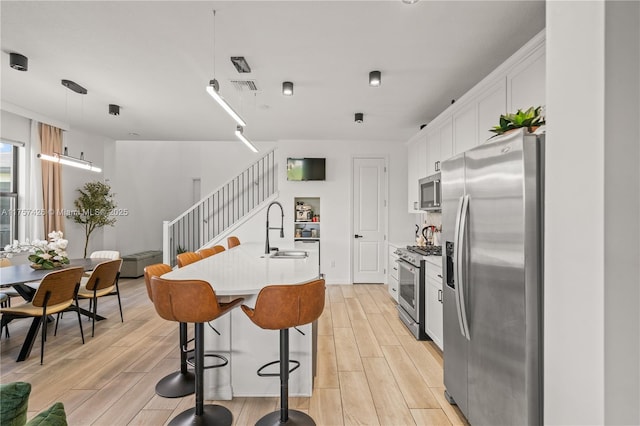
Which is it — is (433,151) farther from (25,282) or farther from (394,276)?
(25,282)

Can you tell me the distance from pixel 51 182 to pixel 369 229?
5537 mm

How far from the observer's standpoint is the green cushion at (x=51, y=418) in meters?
0.81

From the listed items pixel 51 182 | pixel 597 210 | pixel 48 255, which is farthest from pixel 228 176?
pixel 597 210

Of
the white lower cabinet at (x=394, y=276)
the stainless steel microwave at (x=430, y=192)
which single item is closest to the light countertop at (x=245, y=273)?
the stainless steel microwave at (x=430, y=192)

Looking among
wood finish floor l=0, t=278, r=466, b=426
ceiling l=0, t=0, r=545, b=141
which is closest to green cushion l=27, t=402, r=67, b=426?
wood finish floor l=0, t=278, r=466, b=426

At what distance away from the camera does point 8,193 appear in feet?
16.1

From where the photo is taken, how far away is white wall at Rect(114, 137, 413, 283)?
21.3 feet

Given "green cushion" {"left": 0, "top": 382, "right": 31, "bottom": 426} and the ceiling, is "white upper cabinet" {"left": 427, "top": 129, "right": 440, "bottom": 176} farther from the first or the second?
"green cushion" {"left": 0, "top": 382, "right": 31, "bottom": 426}

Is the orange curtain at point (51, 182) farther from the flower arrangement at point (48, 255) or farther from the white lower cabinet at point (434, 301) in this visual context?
the white lower cabinet at point (434, 301)

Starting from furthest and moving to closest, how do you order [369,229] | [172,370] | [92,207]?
[369,229]
[92,207]
[172,370]

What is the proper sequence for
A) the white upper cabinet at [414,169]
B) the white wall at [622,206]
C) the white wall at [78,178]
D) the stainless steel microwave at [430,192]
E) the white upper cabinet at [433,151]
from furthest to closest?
the white wall at [78,178]
the white upper cabinet at [414,169]
the white upper cabinet at [433,151]
the stainless steel microwave at [430,192]
the white wall at [622,206]

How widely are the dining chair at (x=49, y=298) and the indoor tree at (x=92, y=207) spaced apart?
9.87ft

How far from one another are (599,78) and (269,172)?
762 cm

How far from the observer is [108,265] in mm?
3830
